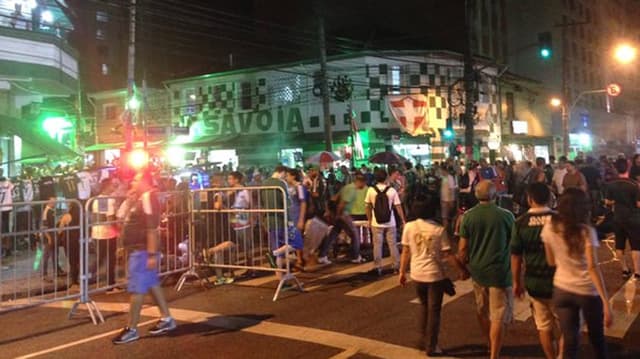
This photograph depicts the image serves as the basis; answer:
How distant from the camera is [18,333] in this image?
685cm

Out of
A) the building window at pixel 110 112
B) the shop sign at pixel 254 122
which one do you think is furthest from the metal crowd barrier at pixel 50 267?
the building window at pixel 110 112

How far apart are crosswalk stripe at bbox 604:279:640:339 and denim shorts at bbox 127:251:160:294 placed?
499 cm

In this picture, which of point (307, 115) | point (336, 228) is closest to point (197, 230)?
point (336, 228)

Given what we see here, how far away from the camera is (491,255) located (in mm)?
4953

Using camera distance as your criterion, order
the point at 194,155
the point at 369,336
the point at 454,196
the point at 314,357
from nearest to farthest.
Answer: the point at 314,357 < the point at 369,336 < the point at 454,196 < the point at 194,155

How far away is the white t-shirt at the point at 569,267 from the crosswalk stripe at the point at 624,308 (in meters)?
2.05

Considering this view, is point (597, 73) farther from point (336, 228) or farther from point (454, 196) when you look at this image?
point (336, 228)

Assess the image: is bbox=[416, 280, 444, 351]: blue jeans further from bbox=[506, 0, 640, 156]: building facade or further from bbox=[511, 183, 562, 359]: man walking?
bbox=[506, 0, 640, 156]: building facade

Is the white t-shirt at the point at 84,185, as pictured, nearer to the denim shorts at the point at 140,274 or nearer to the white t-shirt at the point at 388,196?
the white t-shirt at the point at 388,196

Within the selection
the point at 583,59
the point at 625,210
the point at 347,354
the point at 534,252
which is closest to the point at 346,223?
the point at 625,210

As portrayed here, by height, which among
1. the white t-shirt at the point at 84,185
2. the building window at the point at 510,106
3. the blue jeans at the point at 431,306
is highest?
the building window at the point at 510,106

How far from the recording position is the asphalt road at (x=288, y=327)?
5.64 metres

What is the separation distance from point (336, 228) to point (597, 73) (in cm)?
5681

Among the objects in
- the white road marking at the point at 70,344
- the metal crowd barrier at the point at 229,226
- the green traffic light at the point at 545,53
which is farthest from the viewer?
the green traffic light at the point at 545,53
